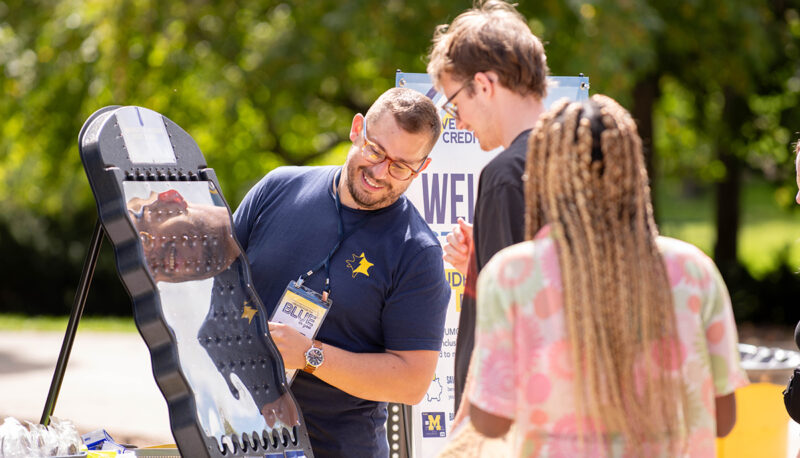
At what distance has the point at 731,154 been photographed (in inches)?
501

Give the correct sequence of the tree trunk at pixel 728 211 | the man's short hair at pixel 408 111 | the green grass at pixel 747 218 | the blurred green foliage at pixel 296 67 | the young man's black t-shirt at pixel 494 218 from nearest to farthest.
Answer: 1. the young man's black t-shirt at pixel 494 218
2. the man's short hair at pixel 408 111
3. the blurred green foliage at pixel 296 67
4. the tree trunk at pixel 728 211
5. the green grass at pixel 747 218

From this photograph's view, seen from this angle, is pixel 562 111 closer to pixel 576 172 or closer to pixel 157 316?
pixel 576 172

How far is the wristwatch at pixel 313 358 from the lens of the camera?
2469mm

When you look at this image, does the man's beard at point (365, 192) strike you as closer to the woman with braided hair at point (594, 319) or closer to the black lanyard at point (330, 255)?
the black lanyard at point (330, 255)

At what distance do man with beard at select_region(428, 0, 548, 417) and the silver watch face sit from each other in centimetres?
57

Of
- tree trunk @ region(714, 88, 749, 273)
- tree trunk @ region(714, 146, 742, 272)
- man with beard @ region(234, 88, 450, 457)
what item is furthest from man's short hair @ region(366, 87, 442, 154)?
tree trunk @ region(714, 146, 742, 272)

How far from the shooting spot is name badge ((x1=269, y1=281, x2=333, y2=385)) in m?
2.54

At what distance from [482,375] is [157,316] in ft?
2.41

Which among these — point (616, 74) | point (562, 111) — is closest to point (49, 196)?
point (616, 74)

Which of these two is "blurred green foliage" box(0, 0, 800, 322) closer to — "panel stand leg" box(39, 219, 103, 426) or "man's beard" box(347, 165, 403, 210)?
"man's beard" box(347, 165, 403, 210)

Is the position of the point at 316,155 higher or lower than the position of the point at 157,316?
lower

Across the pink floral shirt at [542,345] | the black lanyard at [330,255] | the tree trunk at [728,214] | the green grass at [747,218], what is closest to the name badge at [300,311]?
the black lanyard at [330,255]

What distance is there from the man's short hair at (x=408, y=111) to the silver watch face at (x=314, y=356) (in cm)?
70

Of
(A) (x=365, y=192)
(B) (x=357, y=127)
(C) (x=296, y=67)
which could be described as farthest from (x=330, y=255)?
(C) (x=296, y=67)
